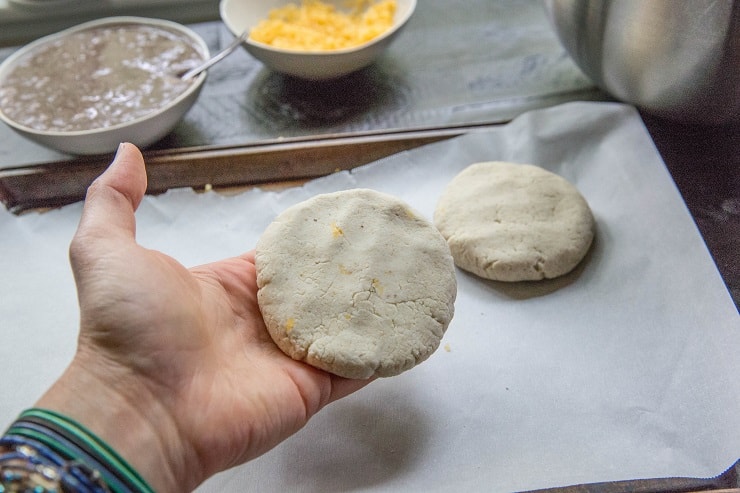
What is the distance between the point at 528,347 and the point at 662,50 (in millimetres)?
820

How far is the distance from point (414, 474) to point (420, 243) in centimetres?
46

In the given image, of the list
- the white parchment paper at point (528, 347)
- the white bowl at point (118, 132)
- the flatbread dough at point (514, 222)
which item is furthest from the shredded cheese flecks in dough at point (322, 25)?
the flatbread dough at point (514, 222)

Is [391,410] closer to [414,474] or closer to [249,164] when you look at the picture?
[414,474]

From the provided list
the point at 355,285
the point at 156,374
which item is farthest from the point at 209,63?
the point at 156,374

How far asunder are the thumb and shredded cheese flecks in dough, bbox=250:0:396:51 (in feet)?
3.04

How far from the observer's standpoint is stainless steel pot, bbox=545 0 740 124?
145 cm

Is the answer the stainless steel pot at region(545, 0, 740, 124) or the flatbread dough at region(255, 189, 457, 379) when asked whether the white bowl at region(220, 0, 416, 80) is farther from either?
the flatbread dough at region(255, 189, 457, 379)

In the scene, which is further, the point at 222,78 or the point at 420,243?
the point at 222,78

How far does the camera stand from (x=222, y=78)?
2.10 m

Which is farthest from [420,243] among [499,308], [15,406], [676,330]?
[15,406]

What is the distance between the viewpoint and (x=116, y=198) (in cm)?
111

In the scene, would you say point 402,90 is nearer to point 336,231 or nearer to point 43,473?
point 336,231

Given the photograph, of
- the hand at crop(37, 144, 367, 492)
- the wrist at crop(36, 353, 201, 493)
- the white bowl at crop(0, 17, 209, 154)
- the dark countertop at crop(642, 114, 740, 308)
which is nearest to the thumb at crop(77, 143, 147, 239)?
the hand at crop(37, 144, 367, 492)

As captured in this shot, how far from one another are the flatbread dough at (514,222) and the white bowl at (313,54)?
0.53 meters
